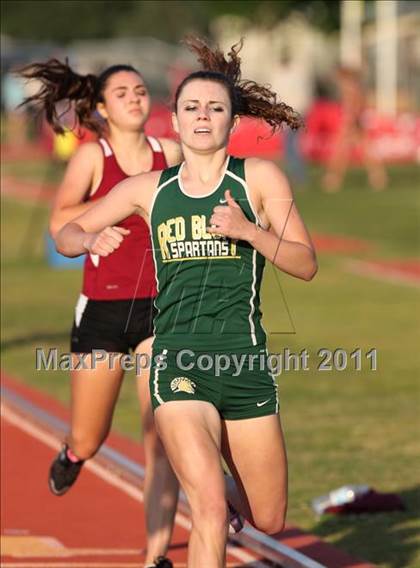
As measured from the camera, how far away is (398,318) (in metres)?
17.6

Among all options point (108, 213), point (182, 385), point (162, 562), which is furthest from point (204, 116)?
point (162, 562)

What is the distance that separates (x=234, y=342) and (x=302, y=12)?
5863 cm

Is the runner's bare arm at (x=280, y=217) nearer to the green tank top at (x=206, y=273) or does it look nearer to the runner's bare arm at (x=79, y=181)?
the green tank top at (x=206, y=273)

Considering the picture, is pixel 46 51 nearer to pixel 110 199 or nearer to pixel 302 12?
pixel 302 12

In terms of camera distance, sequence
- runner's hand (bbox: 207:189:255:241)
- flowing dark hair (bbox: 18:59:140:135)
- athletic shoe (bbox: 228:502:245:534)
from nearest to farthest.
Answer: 1. runner's hand (bbox: 207:189:255:241)
2. athletic shoe (bbox: 228:502:245:534)
3. flowing dark hair (bbox: 18:59:140:135)

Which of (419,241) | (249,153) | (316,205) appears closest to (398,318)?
(419,241)

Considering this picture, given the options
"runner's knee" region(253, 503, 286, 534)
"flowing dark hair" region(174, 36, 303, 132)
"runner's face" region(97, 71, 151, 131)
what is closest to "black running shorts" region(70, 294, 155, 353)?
"runner's face" region(97, 71, 151, 131)

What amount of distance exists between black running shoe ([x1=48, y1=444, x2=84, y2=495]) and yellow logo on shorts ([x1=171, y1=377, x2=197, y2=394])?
6.90 ft

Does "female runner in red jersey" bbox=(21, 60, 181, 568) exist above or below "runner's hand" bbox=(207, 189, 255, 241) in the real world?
below

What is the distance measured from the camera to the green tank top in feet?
20.5

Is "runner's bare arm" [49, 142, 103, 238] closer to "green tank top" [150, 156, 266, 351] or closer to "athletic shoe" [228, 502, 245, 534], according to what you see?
"green tank top" [150, 156, 266, 351]

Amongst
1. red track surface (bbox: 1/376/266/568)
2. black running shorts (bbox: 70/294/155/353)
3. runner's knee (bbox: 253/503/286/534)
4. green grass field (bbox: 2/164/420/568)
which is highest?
black running shorts (bbox: 70/294/155/353)

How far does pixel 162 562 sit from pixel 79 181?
191cm

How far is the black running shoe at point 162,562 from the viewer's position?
7543 millimetres
